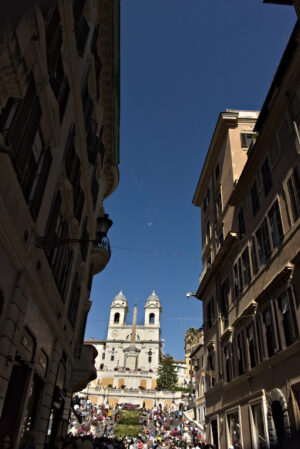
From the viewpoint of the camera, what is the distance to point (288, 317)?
12492 mm

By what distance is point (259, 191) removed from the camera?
55.3ft

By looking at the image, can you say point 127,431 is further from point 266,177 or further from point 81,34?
point 81,34

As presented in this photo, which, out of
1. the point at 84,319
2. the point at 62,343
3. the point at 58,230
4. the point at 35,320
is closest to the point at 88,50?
the point at 58,230

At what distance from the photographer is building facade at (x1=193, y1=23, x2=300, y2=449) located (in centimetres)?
1245

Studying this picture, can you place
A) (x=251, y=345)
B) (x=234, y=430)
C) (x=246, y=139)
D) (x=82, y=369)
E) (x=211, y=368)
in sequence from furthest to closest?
(x=246, y=139), (x=211, y=368), (x=82, y=369), (x=234, y=430), (x=251, y=345)

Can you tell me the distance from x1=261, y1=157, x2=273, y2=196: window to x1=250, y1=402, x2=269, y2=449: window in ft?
28.9

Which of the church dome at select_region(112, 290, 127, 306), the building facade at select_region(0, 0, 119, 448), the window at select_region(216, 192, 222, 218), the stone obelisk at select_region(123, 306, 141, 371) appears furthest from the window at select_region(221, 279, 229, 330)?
the church dome at select_region(112, 290, 127, 306)

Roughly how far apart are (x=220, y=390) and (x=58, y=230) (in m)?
14.1

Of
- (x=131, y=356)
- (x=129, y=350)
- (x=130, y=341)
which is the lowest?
(x=131, y=356)

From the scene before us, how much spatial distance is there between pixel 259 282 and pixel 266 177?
15.4 ft

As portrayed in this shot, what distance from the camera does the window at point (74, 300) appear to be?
648 inches

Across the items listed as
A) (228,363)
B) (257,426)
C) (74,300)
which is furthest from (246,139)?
(257,426)

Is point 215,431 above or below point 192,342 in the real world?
below

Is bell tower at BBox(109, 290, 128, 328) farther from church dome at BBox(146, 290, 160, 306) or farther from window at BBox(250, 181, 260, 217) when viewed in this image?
window at BBox(250, 181, 260, 217)
